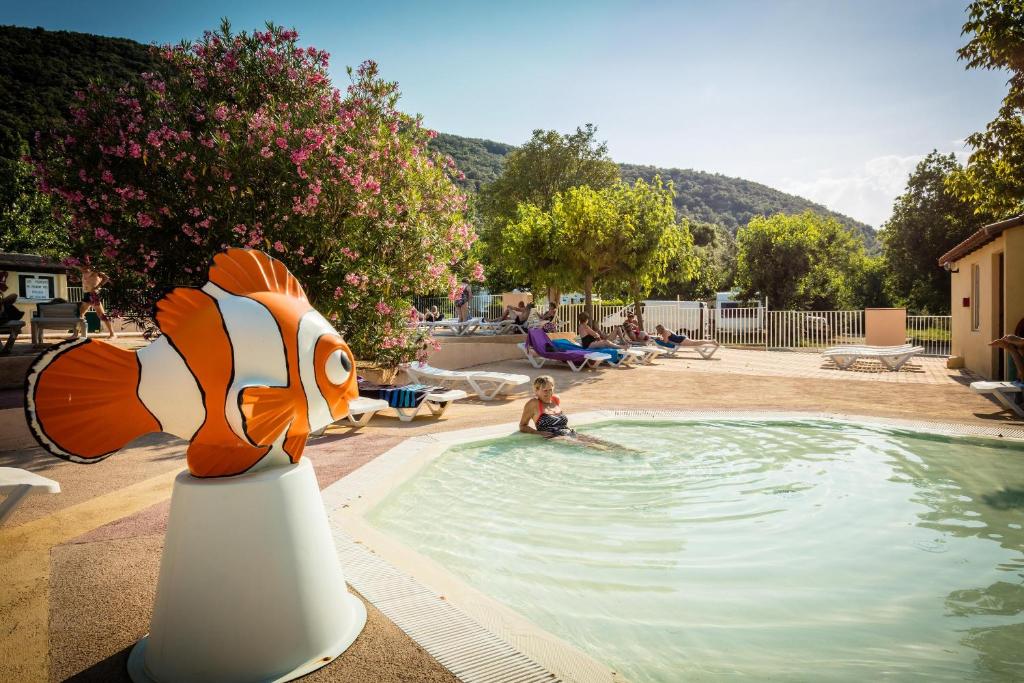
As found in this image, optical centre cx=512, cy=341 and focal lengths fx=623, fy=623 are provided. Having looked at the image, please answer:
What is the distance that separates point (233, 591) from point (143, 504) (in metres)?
3.12

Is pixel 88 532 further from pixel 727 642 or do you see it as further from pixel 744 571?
pixel 744 571

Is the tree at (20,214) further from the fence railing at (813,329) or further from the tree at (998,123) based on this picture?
the tree at (998,123)

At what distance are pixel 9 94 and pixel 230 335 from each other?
51697 millimetres

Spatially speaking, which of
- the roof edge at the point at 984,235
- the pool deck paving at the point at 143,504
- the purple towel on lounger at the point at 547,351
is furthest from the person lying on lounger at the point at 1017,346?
the purple towel on lounger at the point at 547,351

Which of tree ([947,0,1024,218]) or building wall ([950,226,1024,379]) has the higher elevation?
tree ([947,0,1024,218])

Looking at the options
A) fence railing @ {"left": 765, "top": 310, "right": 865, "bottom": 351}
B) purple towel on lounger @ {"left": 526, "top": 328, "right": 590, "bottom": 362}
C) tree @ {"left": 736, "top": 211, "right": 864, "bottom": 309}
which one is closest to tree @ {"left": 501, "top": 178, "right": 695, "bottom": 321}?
purple towel on lounger @ {"left": 526, "top": 328, "right": 590, "bottom": 362}

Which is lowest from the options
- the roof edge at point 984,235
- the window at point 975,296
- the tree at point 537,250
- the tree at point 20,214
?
the window at point 975,296

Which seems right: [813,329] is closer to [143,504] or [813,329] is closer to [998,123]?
[998,123]

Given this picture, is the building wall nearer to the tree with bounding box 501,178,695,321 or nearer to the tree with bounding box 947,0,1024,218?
the tree with bounding box 947,0,1024,218

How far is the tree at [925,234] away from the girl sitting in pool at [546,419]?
34.8 m

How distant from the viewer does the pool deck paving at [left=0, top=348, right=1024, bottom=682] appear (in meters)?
3.01

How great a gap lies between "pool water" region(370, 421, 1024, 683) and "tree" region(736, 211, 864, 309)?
104ft

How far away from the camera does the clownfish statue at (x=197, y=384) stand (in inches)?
110

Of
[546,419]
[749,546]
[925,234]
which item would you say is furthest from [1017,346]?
[925,234]
